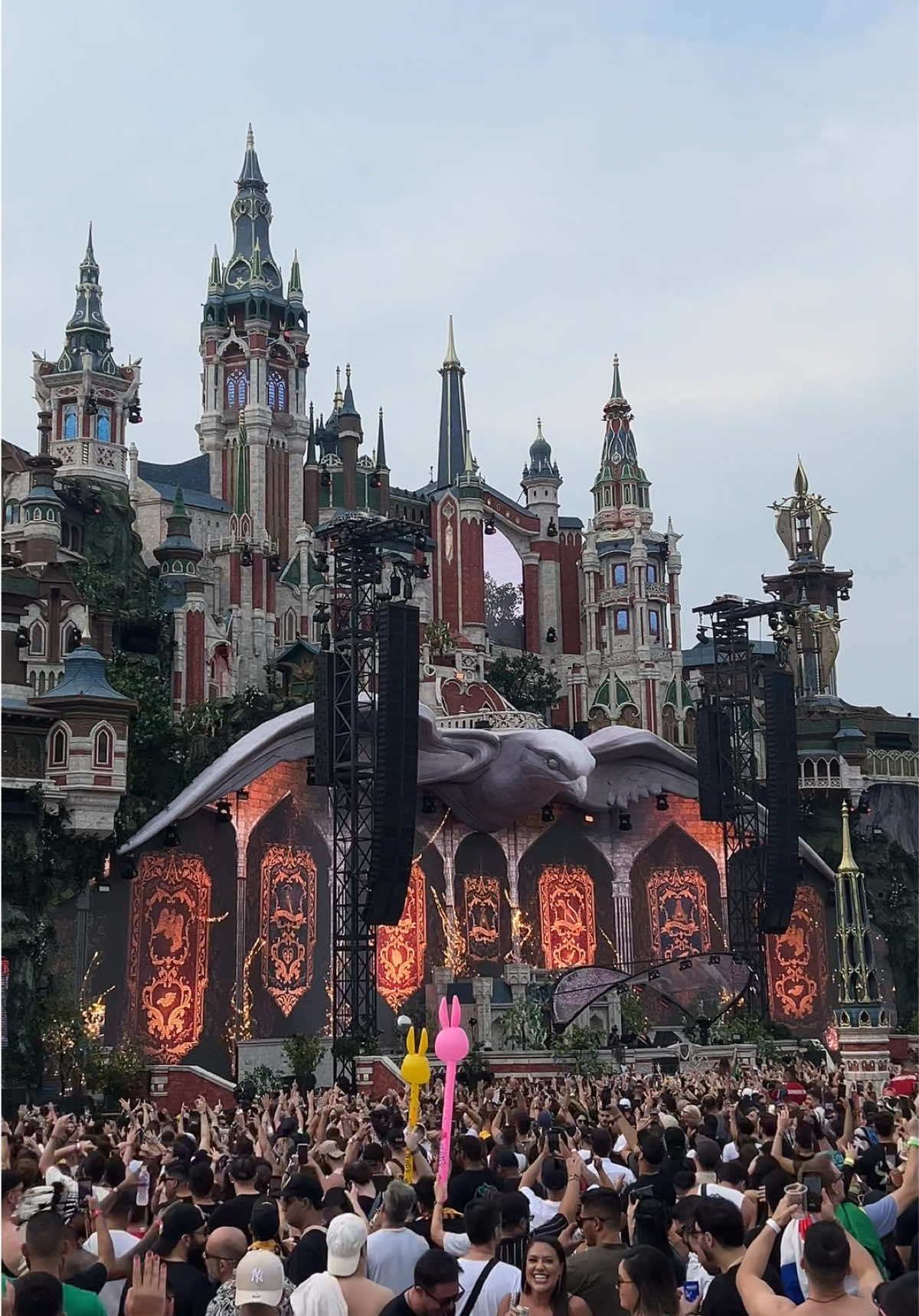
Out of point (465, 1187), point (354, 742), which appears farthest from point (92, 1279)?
point (354, 742)

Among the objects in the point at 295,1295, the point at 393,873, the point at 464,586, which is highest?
the point at 464,586

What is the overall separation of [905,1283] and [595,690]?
191 feet

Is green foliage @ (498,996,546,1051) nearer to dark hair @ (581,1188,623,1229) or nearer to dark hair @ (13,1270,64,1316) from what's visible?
dark hair @ (581,1188,623,1229)

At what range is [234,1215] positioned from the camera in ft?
25.0

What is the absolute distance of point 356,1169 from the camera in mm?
8781

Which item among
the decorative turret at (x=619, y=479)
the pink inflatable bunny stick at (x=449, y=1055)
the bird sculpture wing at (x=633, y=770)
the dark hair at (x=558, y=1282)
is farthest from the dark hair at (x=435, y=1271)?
the decorative turret at (x=619, y=479)

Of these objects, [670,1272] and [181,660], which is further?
[181,660]

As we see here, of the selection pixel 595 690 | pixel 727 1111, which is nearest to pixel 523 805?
pixel 595 690

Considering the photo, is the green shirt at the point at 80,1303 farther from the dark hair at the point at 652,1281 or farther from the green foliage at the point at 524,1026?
the green foliage at the point at 524,1026

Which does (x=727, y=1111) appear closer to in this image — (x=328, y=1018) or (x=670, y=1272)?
(x=670, y=1272)

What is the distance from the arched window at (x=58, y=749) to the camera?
3788 cm

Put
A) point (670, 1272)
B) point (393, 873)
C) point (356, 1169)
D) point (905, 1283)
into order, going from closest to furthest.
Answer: point (905, 1283) → point (670, 1272) → point (356, 1169) → point (393, 873)

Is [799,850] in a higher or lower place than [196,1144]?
higher

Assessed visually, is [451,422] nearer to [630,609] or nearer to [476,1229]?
[630,609]
